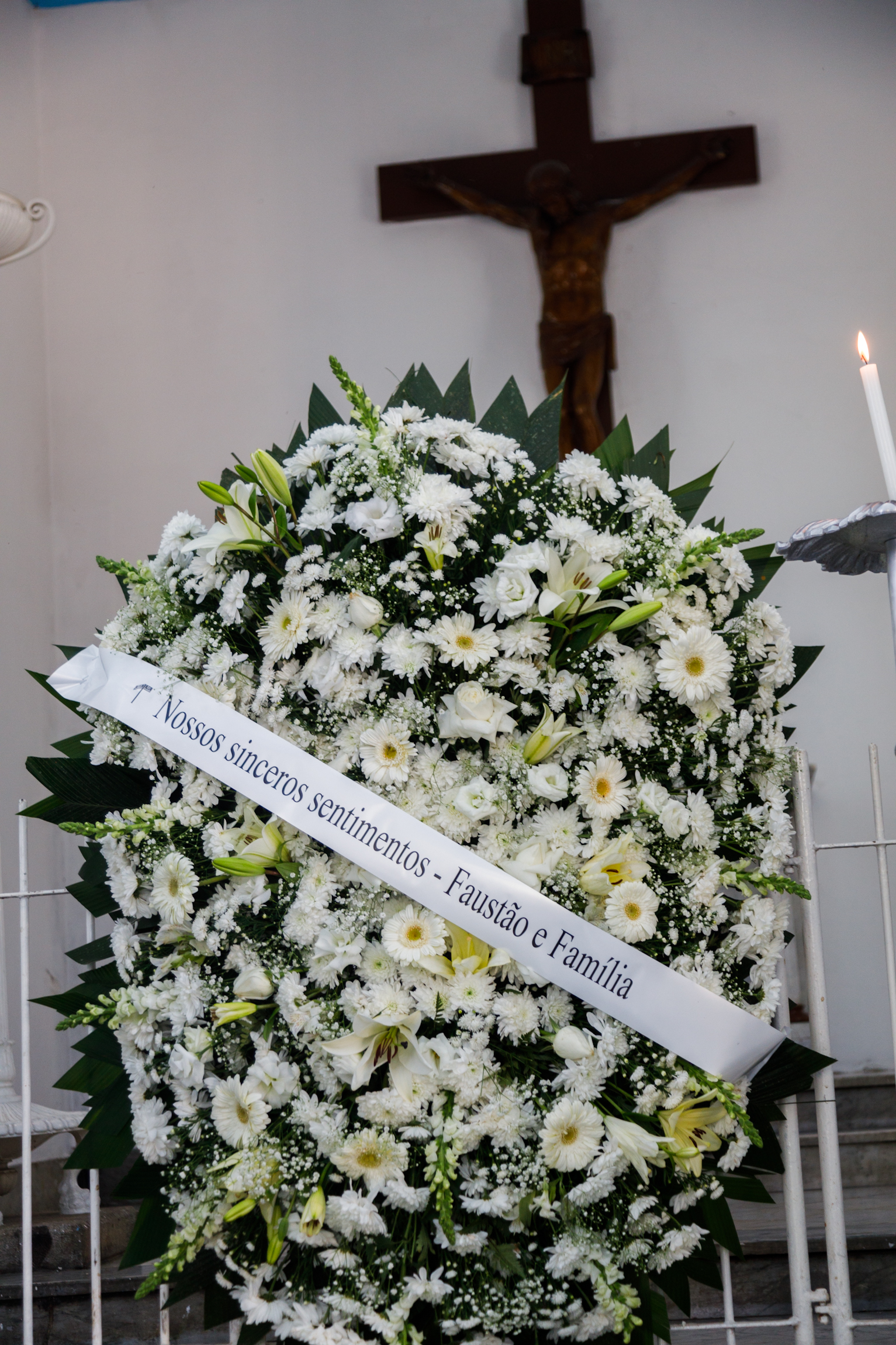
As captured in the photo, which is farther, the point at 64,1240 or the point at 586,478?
the point at 64,1240

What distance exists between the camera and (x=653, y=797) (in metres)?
1.40

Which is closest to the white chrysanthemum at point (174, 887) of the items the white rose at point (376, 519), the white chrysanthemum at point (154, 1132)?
the white chrysanthemum at point (154, 1132)

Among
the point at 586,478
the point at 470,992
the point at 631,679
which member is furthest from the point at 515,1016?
the point at 586,478

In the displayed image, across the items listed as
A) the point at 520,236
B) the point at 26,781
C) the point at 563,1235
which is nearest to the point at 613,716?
the point at 563,1235

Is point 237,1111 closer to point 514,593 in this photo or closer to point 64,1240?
point 514,593

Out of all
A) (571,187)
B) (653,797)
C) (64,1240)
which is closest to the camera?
(653,797)

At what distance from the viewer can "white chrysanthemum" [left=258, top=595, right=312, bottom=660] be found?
146 cm

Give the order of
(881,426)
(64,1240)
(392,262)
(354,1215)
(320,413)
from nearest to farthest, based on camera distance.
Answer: (881,426) → (354,1215) → (320,413) → (64,1240) → (392,262)

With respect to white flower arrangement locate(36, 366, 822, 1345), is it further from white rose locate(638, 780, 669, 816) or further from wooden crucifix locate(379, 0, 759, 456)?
wooden crucifix locate(379, 0, 759, 456)

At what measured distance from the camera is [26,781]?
3.48m

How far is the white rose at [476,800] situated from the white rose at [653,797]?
0.17m

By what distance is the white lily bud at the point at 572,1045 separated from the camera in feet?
4.36

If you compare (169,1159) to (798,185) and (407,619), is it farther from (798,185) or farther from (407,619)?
(798,185)

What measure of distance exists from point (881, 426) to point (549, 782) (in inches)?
19.8
